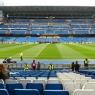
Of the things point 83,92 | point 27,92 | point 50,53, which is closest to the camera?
point 83,92

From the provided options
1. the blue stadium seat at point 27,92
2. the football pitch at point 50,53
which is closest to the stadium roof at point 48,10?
the football pitch at point 50,53

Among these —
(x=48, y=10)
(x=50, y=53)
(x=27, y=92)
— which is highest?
(x=48, y=10)

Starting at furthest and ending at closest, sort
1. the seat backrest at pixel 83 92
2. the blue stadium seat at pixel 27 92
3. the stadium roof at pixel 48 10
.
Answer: the stadium roof at pixel 48 10
the blue stadium seat at pixel 27 92
the seat backrest at pixel 83 92

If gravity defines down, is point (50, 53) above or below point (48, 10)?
below

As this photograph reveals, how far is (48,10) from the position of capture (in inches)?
4776

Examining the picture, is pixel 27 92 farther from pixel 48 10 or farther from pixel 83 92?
pixel 48 10

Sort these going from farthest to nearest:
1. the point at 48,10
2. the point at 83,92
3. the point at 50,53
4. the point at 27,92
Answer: the point at 48,10 → the point at 50,53 → the point at 27,92 → the point at 83,92

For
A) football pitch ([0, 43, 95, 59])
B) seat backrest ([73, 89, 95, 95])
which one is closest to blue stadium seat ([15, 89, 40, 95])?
seat backrest ([73, 89, 95, 95])

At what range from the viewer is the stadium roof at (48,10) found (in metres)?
119

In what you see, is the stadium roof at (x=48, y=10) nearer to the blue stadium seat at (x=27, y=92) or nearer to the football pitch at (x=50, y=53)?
the football pitch at (x=50, y=53)

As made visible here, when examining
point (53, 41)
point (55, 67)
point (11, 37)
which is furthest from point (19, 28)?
point (55, 67)

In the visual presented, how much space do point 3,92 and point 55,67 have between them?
2905cm

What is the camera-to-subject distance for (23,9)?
12088 cm

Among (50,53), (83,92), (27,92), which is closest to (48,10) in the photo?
(50,53)
